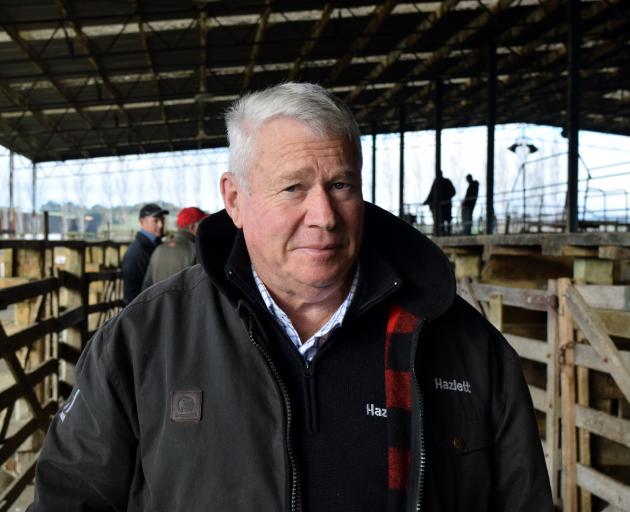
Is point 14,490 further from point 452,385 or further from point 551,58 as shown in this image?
point 551,58

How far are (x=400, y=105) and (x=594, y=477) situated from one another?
19.7 meters

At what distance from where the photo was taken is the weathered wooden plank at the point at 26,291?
4.31 metres

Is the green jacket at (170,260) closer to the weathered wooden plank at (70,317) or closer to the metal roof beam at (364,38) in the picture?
the weathered wooden plank at (70,317)

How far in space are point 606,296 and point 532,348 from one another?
2.99 feet

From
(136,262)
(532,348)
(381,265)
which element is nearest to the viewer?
(381,265)

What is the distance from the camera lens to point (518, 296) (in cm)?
620

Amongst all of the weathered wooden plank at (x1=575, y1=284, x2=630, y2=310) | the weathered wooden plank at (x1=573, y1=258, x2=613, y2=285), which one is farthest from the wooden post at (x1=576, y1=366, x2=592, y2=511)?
the weathered wooden plank at (x1=573, y1=258, x2=613, y2=285)

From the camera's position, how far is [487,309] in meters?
7.16

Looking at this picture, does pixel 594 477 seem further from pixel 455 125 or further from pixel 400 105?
pixel 455 125

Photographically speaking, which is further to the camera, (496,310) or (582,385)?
(496,310)

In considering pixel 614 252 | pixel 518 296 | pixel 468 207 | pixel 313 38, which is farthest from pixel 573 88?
pixel 468 207

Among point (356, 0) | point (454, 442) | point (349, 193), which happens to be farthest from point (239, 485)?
point (356, 0)

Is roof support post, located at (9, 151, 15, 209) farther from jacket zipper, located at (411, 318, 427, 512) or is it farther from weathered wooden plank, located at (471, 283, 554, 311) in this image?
jacket zipper, located at (411, 318, 427, 512)

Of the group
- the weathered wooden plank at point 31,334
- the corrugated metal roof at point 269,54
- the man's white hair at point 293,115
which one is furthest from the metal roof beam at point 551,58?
the man's white hair at point 293,115
